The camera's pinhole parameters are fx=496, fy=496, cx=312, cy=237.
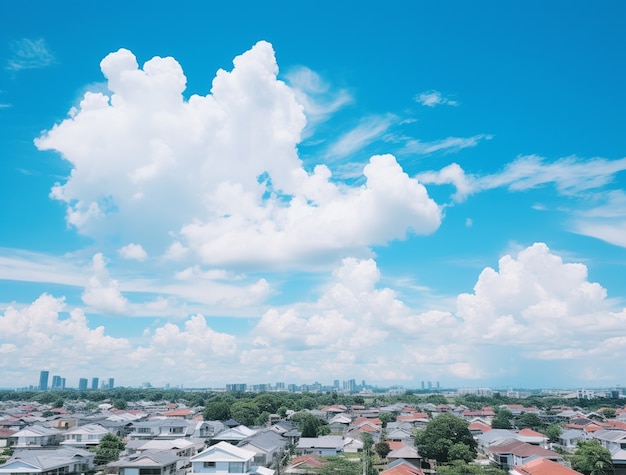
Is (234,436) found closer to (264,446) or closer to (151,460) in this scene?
(264,446)

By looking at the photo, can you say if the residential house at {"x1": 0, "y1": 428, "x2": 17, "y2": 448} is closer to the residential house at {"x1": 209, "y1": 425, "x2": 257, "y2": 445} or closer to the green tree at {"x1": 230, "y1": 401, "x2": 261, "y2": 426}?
the residential house at {"x1": 209, "y1": 425, "x2": 257, "y2": 445}

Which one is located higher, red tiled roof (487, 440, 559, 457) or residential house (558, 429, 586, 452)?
red tiled roof (487, 440, 559, 457)

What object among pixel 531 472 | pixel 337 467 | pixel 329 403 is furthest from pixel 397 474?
pixel 329 403

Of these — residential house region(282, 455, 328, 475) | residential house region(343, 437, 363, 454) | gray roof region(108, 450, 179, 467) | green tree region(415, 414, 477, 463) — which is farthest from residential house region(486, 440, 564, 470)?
gray roof region(108, 450, 179, 467)

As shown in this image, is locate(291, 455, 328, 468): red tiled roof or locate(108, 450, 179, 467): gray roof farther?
locate(291, 455, 328, 468): red tiled roof

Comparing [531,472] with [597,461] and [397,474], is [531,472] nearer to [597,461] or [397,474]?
[597,461]

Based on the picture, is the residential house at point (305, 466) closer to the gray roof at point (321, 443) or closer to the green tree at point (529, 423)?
the gray roof at point (321, 443)

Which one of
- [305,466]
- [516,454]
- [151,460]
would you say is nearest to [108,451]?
[151,460]
